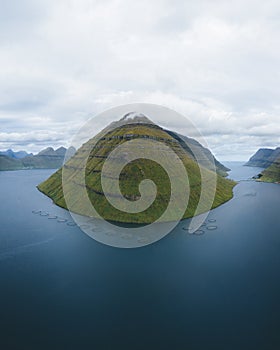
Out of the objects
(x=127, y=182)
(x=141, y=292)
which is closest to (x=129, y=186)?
(x=127, y=182)

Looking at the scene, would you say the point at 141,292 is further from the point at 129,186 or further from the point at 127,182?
the point at 127,182

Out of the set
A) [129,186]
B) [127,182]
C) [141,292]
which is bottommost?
[141,292]

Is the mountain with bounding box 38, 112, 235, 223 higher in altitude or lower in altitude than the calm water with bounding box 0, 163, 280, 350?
higher

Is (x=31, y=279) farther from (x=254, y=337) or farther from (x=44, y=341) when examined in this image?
(x=254, y=337)

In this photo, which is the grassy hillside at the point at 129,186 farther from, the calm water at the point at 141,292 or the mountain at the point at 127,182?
the calm water at the point at 141,292

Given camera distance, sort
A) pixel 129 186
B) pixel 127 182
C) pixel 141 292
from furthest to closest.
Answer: pixel 127 182 < pixel 129 186 < pixel 141 292

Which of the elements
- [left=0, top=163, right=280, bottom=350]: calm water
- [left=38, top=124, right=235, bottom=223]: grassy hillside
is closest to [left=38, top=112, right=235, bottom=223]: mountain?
[left=38, top=124, right=235, bottom=223]: grassy hillside

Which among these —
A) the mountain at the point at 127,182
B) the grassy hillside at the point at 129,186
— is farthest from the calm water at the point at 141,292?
the mountain at the point at 127,182

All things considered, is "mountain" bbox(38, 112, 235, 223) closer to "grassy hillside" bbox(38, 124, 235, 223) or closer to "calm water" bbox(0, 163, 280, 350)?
"grassy hillside" bbox(38, 124, 235, 223)
